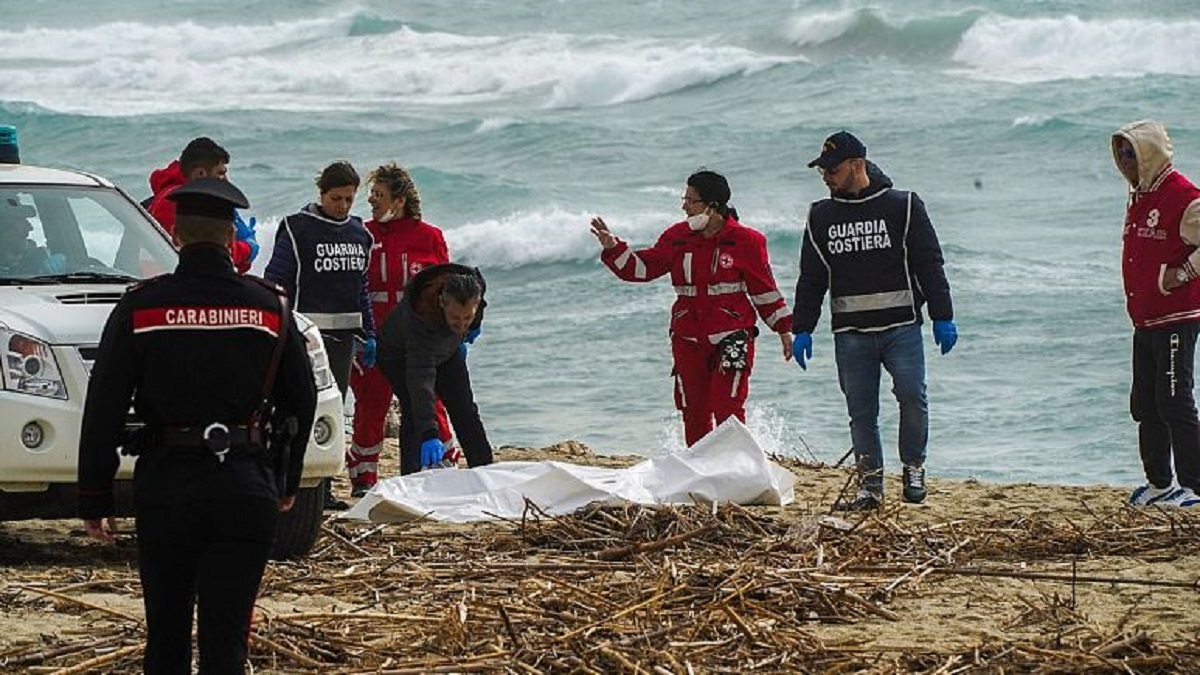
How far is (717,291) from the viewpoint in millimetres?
11344

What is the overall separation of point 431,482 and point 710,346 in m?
1.84

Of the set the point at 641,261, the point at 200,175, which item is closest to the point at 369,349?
the point at 200,175

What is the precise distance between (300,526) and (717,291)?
3380 millimetres

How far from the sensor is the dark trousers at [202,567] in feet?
17.8

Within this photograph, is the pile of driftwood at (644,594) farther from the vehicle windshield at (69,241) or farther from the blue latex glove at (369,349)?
the blue latex glove at (369,349)

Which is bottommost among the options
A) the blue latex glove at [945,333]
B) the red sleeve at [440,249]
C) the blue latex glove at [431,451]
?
the blue latex glove at [431,451]

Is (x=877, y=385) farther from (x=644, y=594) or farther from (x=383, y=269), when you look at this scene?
(x=644, y=594)

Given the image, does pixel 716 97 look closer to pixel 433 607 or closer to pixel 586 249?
pixel 586 249

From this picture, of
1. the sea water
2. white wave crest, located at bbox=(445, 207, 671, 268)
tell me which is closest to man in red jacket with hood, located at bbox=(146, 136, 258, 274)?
the sea water

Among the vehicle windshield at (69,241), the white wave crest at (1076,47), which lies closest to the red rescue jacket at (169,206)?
the vehicle windshield at (69,241)

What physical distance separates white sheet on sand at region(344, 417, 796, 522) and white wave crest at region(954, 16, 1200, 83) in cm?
3071

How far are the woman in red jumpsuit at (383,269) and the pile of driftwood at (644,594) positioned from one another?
1641mm

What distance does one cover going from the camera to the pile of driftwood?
6.56 meters

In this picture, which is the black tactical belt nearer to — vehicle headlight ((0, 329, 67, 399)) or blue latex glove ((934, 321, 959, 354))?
vehicle headlight ((0, 329, 67, 399))
